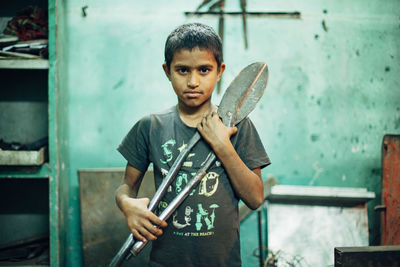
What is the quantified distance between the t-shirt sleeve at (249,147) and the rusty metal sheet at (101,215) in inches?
31.7

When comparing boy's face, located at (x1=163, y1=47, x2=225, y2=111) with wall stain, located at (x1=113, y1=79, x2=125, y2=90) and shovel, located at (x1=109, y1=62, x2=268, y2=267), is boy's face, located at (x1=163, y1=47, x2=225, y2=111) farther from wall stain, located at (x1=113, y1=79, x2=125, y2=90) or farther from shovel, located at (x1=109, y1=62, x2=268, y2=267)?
wall stain, located at (x1=113, y1=79, x2=125, y2=90)

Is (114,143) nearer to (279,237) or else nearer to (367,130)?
(279,237)

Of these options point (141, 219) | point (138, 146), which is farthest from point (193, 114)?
point (141, 219)

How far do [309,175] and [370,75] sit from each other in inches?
26.8

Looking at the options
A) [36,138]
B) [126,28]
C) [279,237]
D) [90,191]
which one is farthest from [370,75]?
[36,138]

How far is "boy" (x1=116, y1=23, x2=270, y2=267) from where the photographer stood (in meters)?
1.10

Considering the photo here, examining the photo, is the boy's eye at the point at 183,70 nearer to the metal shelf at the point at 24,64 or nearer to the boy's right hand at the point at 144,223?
the boy's right hand at the point at 144,223

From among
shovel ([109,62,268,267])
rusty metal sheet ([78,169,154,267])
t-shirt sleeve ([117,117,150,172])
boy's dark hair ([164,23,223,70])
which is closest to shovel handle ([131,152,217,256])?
shovel ([109,62,268,267])

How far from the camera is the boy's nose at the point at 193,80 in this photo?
3.57 feet

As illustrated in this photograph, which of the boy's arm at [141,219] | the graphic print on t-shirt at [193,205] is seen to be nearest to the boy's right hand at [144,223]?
the boy's arm at [141,219]

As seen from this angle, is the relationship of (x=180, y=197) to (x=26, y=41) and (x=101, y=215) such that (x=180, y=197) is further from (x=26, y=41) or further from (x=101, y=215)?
(x=26, y=41)

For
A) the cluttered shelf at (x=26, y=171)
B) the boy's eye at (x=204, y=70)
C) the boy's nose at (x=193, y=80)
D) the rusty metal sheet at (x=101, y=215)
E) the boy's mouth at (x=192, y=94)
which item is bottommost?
the rusty metal sheet at (x=101, y=215)

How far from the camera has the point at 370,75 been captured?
1.99 m

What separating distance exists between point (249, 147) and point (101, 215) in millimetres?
1071
